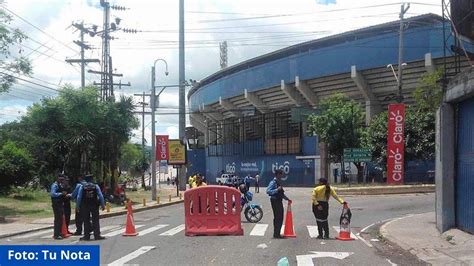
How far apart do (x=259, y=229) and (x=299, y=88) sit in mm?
41897

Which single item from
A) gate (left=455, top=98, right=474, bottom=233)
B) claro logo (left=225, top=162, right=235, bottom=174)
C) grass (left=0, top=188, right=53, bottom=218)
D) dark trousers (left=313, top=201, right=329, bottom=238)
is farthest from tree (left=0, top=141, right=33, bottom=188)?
claro logo (left=225, top=162, right=235, bottom=174)

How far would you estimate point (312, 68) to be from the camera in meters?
55.3

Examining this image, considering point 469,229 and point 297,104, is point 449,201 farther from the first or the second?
point 297,104

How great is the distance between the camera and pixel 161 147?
3916 centimetres

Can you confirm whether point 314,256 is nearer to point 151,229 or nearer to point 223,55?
point 151,229

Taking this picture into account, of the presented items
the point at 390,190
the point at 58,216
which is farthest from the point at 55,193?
the point at 390,190

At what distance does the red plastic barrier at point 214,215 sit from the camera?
14.9 metres

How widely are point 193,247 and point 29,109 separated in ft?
80.8

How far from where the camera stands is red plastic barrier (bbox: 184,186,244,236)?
14859 mm

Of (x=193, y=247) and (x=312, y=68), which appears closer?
(x=193, y=247)

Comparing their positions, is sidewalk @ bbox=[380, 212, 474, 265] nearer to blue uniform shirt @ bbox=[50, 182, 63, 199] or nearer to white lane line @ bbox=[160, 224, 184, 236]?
white lane line @ bbox=[160, 224, 184, 236]

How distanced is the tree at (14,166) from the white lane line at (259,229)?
16756 millimetres

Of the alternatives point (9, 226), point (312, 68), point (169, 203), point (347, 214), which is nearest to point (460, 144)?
point (347, 214)

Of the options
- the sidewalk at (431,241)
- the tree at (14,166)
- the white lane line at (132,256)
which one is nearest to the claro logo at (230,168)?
the tree at (14,166)
